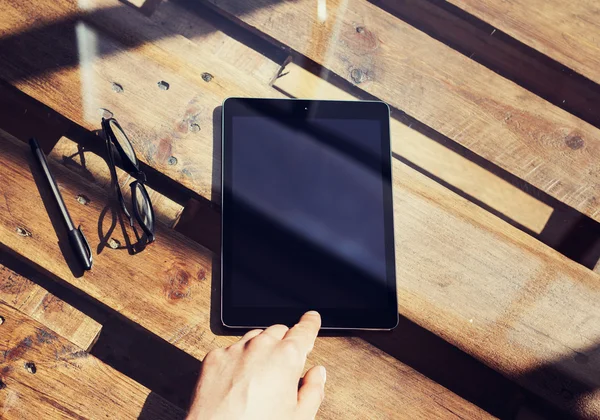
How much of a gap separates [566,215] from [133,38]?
4.64 feet

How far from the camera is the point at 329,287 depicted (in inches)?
42.1

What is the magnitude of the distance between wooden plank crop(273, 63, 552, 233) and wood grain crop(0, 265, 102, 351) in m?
0.76

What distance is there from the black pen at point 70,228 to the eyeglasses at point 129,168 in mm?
110

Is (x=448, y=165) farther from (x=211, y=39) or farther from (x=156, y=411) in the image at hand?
(x=156, y=411)

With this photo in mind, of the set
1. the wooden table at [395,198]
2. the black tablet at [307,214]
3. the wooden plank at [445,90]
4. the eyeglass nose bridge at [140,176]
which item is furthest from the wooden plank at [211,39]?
the eyeglass nose bridge at [140,176]

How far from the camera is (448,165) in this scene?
1.48 metres

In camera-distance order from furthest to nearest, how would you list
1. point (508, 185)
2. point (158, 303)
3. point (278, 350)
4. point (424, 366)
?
point (508, 185) → point (424, 366) → point (158, 303) → point (278, 350)

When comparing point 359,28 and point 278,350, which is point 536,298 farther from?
point 359,28

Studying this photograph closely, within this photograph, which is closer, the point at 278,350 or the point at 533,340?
the point at 278,350

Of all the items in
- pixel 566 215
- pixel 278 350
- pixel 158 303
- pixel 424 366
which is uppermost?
pixel 566 215

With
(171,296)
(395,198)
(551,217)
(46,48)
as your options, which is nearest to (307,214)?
(395,198)

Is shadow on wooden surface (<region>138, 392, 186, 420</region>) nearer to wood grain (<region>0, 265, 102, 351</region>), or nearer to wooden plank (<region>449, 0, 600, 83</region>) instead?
wood grain (<region>0, 265, 102, 351</region>)

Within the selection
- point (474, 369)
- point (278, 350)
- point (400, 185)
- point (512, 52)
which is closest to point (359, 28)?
point (400, 185)

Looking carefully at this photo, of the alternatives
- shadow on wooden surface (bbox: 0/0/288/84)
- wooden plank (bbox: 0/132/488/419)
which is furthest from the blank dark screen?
shadow on wooden surface (bbox: 0/0/288/84)
